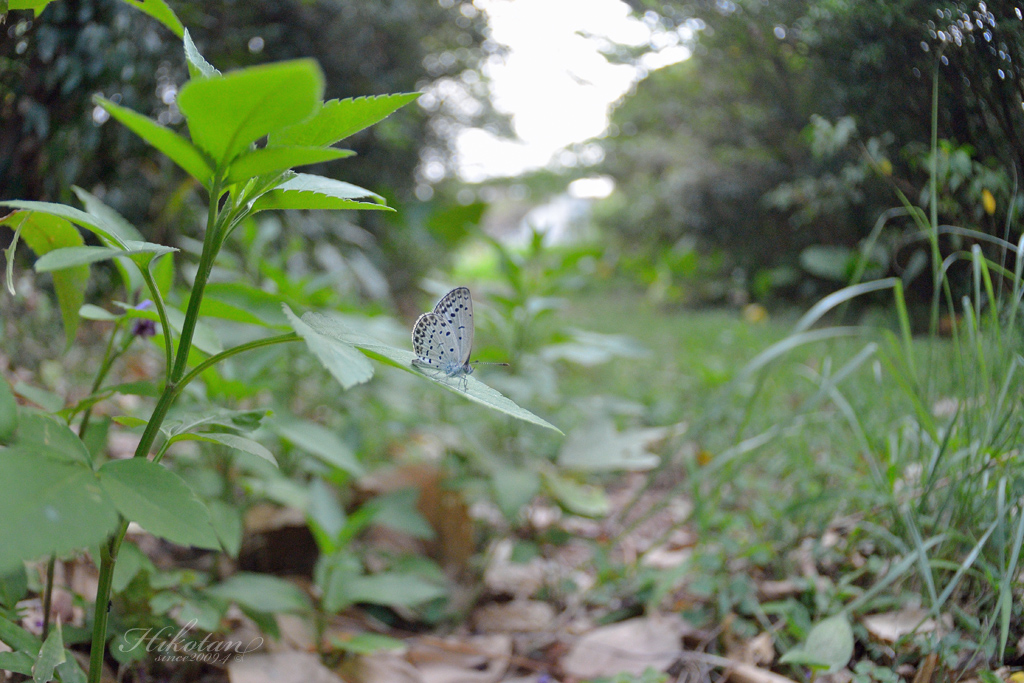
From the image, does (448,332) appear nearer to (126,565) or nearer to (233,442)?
(233,442)

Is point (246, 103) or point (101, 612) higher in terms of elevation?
point (246, 103)

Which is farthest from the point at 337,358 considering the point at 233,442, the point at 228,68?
the point at 228,68

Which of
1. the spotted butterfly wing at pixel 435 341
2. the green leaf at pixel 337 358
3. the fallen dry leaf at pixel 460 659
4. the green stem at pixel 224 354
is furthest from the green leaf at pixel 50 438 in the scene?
the fallen dry leaf at pixel 460 659

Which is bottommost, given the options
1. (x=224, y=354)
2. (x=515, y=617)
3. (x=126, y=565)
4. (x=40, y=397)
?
(x=515, y=617)

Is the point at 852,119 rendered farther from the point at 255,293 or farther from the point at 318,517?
the point at 318,517

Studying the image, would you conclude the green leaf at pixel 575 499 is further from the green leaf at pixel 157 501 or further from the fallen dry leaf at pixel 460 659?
the green leaf at pixel 157 501

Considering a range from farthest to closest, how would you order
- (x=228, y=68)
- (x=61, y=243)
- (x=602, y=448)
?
(x=228, y=68) < (x=602, y=448) < (x=61, y=243)
